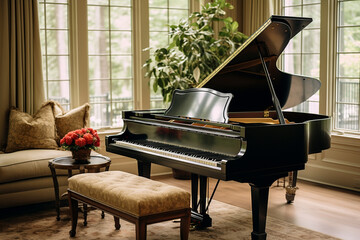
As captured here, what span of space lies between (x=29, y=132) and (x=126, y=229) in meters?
1.78

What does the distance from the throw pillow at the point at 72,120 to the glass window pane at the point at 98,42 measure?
0.95 metres

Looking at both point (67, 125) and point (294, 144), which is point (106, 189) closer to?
point (294, 144)

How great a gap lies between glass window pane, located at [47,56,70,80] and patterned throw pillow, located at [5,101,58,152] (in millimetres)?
780

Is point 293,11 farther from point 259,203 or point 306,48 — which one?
point 259,203

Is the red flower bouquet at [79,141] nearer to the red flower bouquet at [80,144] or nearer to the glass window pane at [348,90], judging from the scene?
the red flower bouquet at [80,144]

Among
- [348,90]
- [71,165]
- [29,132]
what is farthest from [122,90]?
→ [348,90]

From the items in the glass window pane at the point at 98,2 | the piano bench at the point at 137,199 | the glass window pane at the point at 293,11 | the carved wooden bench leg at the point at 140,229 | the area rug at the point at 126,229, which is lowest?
the area rug at the point at 126,229

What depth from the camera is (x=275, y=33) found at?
412cm

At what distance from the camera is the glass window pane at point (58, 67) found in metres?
6.51

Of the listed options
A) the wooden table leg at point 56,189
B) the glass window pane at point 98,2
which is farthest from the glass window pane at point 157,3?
the wooden table leg at point 56,189

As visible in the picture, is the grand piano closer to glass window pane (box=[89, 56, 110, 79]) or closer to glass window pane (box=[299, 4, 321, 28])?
glass window pane (box=[299, 4, 321, 28])

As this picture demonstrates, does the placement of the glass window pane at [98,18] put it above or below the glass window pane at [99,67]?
above

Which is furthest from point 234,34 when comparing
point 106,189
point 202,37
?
point 106,189

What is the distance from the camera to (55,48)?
21.3 feet
